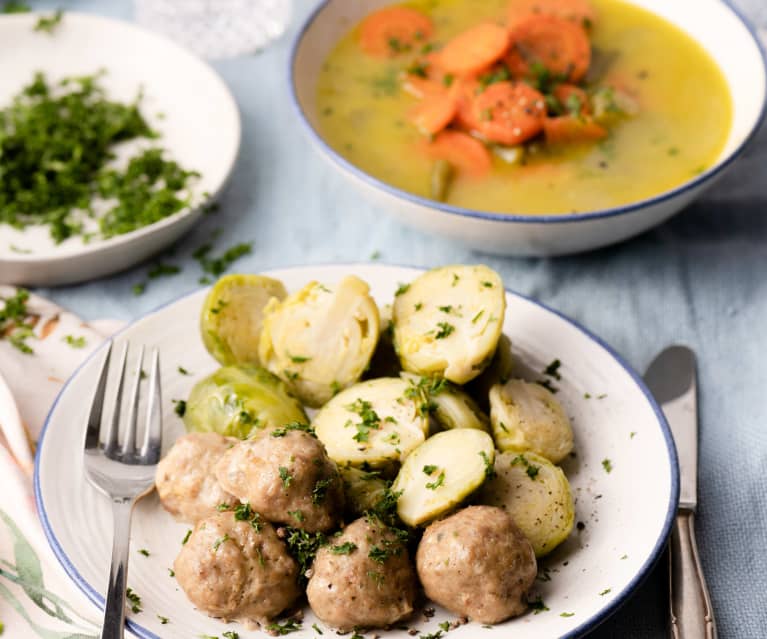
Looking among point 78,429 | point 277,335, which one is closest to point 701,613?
point 277,335

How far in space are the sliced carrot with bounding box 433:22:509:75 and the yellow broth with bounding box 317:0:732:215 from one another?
19cm

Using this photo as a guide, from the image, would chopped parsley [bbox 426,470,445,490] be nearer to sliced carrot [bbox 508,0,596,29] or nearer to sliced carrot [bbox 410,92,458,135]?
sliced carrot [bbox 410,92,458,135]

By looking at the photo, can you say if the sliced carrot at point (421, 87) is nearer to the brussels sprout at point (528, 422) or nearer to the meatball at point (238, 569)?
the brussels sprout at point (528, 422)

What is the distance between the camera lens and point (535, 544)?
2268 mm

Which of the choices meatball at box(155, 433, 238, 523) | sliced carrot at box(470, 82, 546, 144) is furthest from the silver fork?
sliced carrot at box(470, 82, 546, 144)

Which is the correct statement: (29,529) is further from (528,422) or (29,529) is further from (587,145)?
(587,145)

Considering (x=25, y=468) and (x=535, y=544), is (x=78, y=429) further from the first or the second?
(x=535, y=544)

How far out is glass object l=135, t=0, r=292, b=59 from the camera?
467cm

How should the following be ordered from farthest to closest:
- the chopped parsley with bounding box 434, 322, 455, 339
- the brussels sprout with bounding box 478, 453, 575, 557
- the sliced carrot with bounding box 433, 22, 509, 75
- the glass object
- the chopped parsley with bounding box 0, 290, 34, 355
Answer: the glass object < the sliced carrot with bounding box 433, 22, 509, 75 < the chopped parsley with bounding box 0, 290, 34, 355 < the chopped parsley with bounding box 434, 322, 455, 339 < the brussels sprout with bounding box 478, 453, 575, 557

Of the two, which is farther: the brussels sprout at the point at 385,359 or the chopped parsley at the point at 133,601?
the brussels sprout at the point at 385,359

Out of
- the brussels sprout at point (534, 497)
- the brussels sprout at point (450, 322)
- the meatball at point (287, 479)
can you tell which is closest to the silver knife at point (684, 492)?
the brussels sprout at point (534, 497)

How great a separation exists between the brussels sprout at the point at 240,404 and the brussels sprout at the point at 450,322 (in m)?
0.34

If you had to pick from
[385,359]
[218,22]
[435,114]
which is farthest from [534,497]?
[218,22]

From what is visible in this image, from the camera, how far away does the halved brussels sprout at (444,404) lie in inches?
95.9
